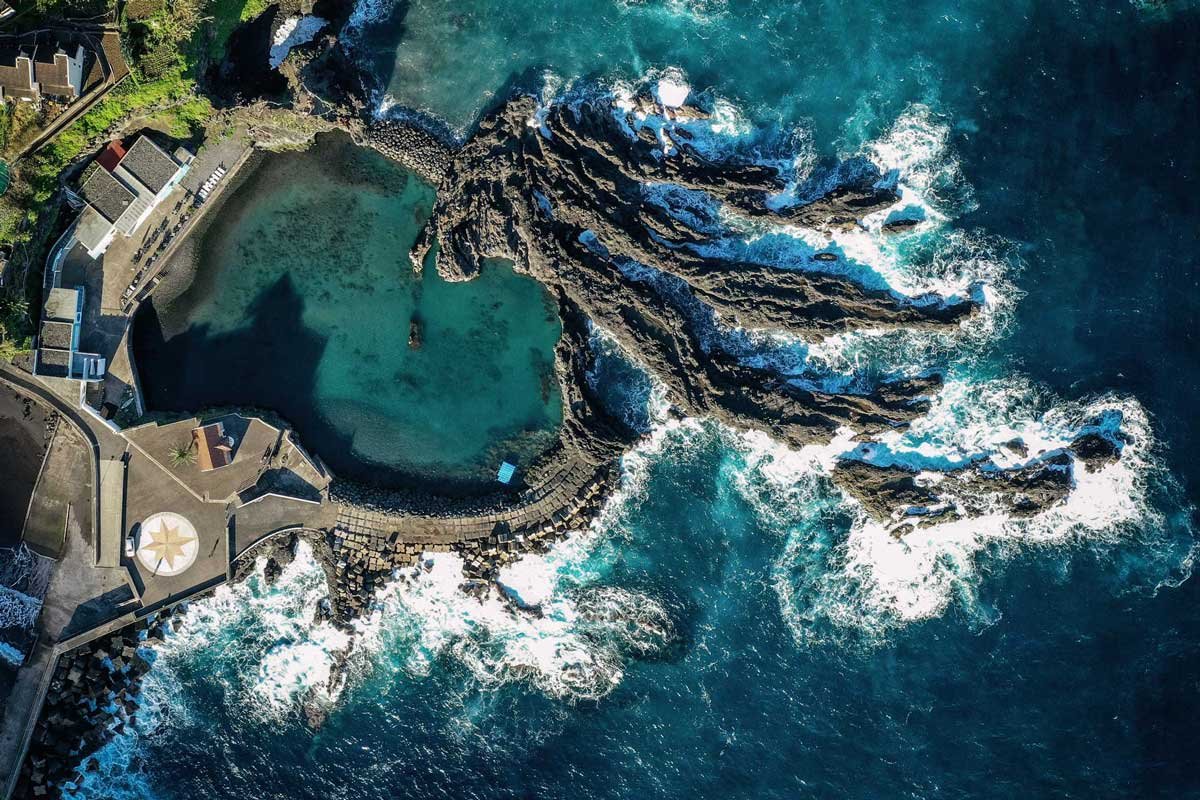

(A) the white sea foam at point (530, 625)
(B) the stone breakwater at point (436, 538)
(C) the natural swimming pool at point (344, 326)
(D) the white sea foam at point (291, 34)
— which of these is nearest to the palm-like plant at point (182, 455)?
(C) the natural swimming pool at point (344, 326)

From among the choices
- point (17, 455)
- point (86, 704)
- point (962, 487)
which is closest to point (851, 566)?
point (962, 487)

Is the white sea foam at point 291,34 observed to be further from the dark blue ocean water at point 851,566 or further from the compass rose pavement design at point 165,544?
the compass rose pavement design at point 165,544

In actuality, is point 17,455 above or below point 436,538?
below

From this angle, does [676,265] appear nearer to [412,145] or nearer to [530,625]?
[412,145]

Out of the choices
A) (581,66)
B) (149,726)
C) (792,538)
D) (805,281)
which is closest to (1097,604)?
(792,538)

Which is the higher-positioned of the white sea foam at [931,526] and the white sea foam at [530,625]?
the white sea foam at [931,526]
